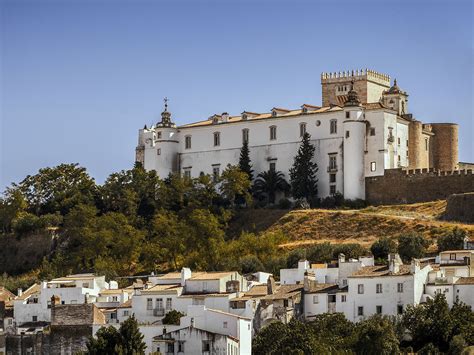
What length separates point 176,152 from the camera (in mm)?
114000

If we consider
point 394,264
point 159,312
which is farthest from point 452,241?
point 159,312

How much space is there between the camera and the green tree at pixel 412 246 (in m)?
88.6

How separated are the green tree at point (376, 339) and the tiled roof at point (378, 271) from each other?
4.73 metres

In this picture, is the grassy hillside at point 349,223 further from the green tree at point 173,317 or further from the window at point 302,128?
the green tree at point 173,317

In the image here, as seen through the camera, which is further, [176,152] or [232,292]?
[176,152]

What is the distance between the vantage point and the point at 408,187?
105562 mm

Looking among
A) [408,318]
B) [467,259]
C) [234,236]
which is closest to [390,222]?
[234,236]

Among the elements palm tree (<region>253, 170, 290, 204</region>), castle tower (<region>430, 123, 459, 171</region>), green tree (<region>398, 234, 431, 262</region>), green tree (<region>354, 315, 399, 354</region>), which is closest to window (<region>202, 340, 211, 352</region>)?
green tree (<region>354, 315, 399, 354</region>)

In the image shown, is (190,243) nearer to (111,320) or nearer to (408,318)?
(111,320)

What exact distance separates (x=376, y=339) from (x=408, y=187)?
3559 cm

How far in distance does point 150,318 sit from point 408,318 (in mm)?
12889

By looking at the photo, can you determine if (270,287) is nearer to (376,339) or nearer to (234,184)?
(376,339)

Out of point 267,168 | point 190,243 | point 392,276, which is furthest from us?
point 267,168

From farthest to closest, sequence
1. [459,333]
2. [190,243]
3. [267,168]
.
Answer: [267,168] < [190,243] < [459,333]
